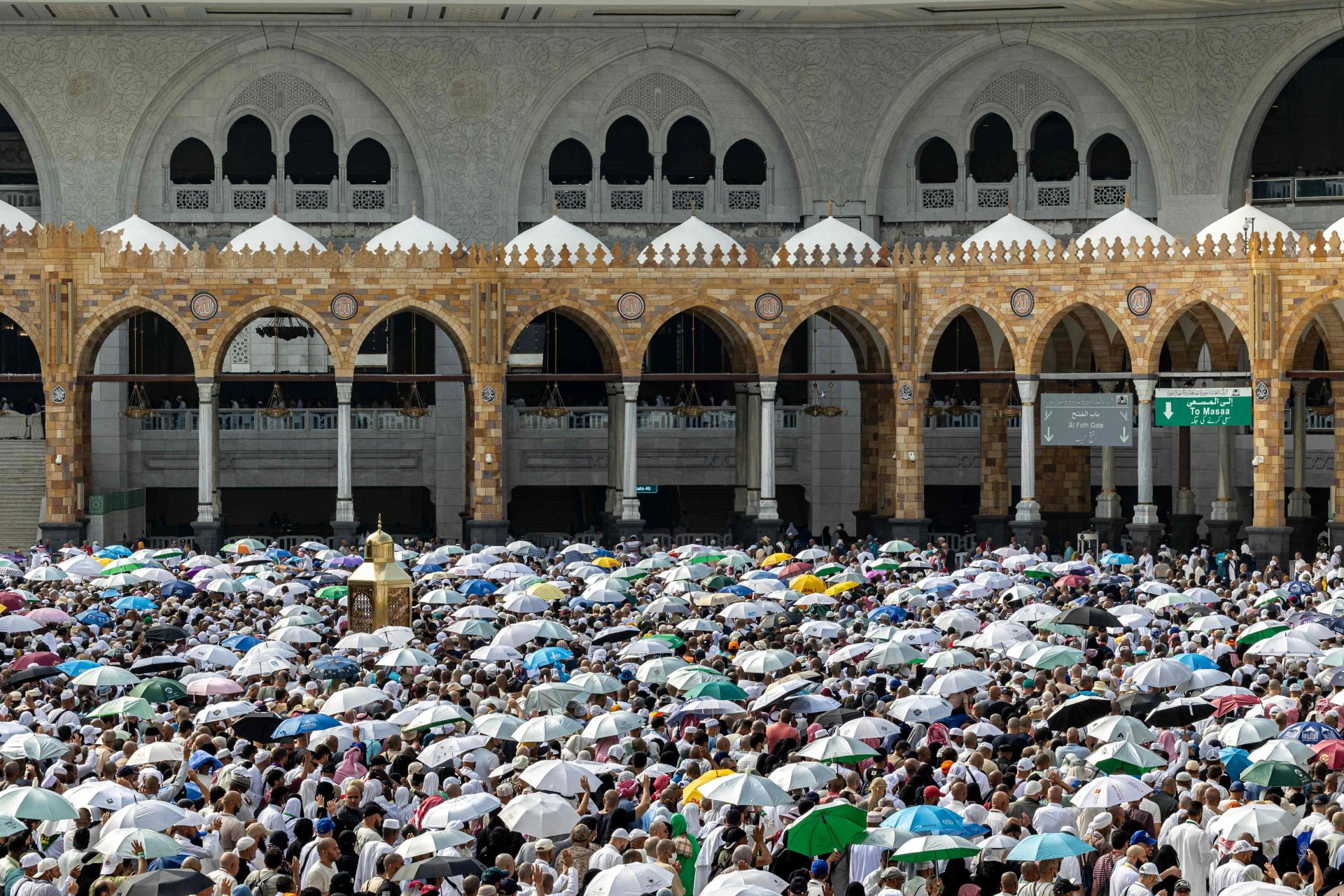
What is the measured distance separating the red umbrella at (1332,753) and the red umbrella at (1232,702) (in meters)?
1.98

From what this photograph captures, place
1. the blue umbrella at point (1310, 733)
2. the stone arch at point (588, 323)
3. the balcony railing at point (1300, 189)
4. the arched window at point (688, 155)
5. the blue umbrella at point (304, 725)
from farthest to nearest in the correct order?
the arched window at point (688, 155) < the balcony railing at point (1300, 189) < the stone arch at point (588, 323) < the blue umbrella at point (304, 725) < the blue umbrella at point (1310, 733)

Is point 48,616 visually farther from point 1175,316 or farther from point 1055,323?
point 1175,316

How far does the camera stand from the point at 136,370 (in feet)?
149

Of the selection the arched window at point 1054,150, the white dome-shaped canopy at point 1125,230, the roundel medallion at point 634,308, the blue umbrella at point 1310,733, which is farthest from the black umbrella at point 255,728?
the arched window at point 1054,150

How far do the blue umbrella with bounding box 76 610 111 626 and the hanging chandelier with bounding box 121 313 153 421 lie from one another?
1694 cm

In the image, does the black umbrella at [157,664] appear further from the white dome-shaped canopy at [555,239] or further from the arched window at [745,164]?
the arched window at [745,164]

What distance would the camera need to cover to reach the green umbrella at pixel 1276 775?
1414 cm

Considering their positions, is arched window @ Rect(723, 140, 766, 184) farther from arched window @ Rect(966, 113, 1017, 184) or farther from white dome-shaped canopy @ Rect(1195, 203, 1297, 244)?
white dome-shaped canopy @ Rect(1195, 203, 1297, 244)

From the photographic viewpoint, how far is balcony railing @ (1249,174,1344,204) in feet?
150

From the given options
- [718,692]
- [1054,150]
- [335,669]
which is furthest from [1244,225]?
[335,669]

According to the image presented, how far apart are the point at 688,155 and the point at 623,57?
123 inches

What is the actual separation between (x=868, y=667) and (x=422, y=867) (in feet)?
29.9

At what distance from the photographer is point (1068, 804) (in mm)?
14172

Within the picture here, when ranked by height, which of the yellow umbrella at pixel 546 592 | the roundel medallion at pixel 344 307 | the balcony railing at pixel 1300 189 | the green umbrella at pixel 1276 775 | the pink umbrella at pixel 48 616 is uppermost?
the balcony railing at pixel 1300 189
